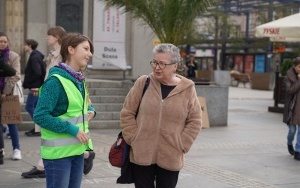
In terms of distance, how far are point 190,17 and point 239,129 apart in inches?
114

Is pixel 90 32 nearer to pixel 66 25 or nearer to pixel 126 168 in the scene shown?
pixel 66 25

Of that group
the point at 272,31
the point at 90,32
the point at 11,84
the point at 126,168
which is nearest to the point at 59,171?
the point at 126,168

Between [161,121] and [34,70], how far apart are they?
227 inches

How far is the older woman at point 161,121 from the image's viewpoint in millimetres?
4395

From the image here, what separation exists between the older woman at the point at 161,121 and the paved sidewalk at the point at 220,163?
2544mm

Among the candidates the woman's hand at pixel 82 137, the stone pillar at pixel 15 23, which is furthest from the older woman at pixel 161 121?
the stone pillar at pixel 15 23

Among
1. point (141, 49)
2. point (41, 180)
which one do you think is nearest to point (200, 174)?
point (41, 180)

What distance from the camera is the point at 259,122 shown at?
49.1 ft

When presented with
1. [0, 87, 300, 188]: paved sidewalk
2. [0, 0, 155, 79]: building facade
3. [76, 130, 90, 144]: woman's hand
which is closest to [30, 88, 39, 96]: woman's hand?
[0, 87, 300, 188]: paved sidewalk

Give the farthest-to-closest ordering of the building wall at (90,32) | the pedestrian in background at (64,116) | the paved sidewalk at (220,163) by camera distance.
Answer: the building wall at (90,32)
the paved sidewalk at (220,163)
the pedestrian in background at (64,116)

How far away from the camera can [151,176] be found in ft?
15.0

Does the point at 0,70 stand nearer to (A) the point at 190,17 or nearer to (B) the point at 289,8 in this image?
(A) the point at 190,17

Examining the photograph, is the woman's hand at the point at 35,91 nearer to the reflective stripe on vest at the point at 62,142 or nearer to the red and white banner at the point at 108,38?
the reflective stripe on vest at the point at 62,142

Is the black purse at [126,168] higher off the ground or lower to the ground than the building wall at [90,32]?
lower
